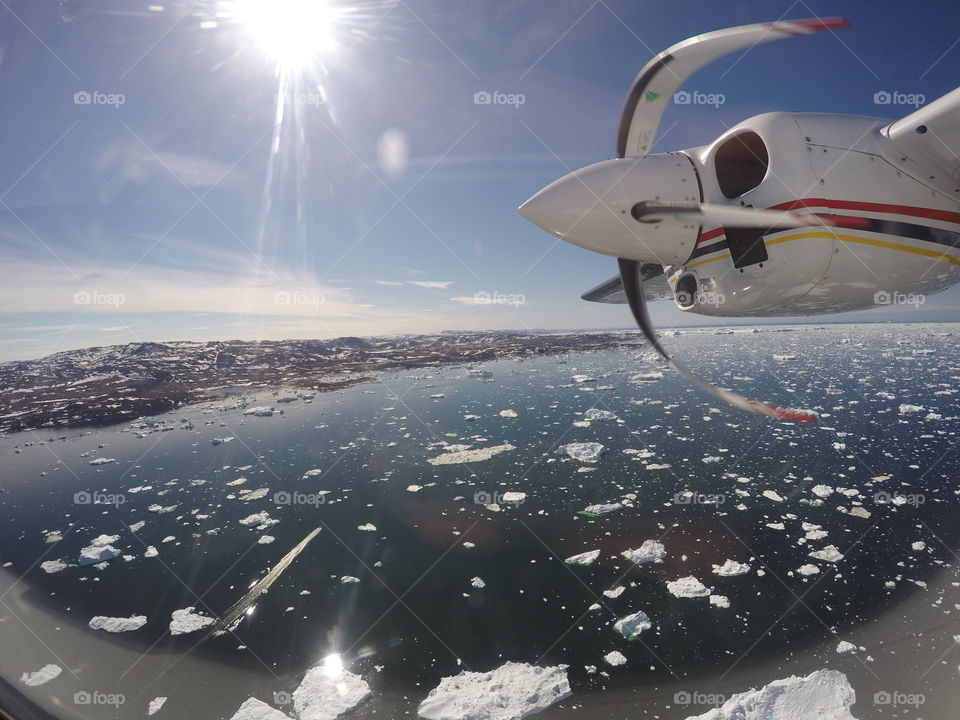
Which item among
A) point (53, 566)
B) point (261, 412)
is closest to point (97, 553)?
point (53, 566)

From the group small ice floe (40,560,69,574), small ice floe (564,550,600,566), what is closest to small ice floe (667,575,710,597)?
small ice floe (564,550,600,566)

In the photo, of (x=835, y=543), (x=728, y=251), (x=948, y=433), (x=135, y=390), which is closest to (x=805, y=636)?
(x=835, y=543)

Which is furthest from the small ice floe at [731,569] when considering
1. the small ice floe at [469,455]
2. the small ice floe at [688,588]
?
the small ice floe at [469,455]

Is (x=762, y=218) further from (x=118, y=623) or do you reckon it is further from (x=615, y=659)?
(x=118, y=623)

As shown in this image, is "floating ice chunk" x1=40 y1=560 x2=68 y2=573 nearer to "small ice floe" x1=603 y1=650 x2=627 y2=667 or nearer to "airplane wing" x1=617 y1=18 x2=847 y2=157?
"small ice floe" x1=603 y1=650 x2=627 y2=667

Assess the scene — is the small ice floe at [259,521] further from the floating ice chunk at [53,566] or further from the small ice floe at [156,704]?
the small ice floe at [156,704]

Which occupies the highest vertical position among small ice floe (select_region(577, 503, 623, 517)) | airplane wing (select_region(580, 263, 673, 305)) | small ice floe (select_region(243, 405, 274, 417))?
airplane wing (select_region(580, 263, 673, 305))
